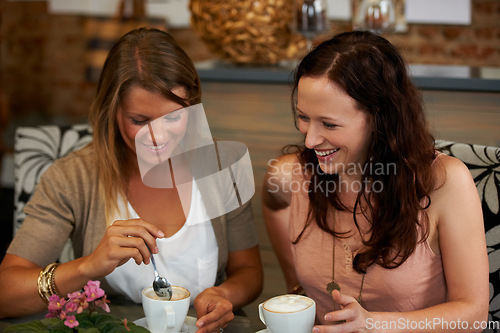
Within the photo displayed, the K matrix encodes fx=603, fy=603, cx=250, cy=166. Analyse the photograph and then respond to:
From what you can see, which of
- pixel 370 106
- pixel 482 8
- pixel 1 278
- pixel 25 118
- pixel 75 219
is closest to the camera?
pixel 370 106

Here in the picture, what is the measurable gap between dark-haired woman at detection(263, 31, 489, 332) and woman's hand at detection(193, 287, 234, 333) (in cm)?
17

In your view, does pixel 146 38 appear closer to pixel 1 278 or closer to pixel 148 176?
pixel 148 176

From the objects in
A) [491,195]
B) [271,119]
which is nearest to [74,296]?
[491,195]

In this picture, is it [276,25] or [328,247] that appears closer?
[328,247]

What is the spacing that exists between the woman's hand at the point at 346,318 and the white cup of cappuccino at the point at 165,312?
0.75 feet

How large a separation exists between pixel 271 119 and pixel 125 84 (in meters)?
0.64

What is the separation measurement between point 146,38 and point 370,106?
525 mm

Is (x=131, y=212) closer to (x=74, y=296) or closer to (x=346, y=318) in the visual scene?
(x=74, y=296)

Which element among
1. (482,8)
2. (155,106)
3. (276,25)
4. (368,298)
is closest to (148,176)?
(155,106)

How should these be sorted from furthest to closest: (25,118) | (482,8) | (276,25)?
(25,118) < (482,8) < (276,25)

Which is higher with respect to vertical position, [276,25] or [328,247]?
[276,25]

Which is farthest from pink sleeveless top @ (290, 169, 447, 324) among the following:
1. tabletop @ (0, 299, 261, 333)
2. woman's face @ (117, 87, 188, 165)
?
woman's face @ (117, 87, 188, 165)

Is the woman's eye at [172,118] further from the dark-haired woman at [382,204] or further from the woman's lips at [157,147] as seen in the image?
the dark-haired woman at [382,204]

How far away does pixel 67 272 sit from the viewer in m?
1.17
